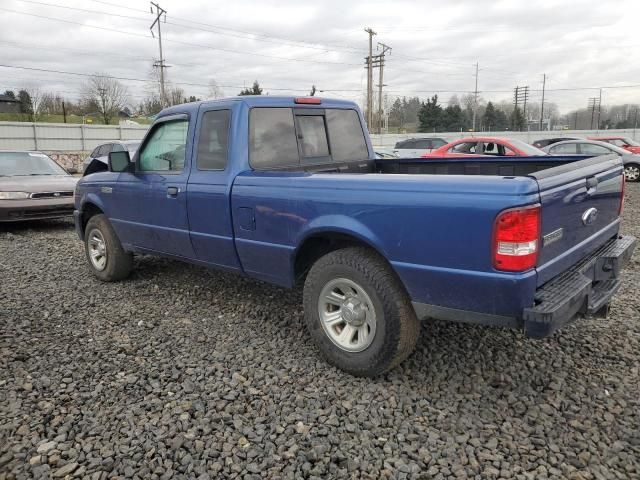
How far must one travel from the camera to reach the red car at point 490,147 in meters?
12.5

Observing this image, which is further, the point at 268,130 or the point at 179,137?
the point at 179,137

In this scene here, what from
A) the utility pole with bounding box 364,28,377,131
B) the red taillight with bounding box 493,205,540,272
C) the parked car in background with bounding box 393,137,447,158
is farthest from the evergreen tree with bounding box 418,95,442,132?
the red taillight with bounding box 493,205,540,272

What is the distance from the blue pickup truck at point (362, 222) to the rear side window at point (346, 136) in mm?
15

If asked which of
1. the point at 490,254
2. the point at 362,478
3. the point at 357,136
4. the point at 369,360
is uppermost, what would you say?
the point at 357,136

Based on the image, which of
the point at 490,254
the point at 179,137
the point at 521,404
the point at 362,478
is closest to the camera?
the point at 362,478

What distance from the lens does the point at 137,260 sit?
6594mm

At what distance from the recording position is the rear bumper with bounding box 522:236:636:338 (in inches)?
102

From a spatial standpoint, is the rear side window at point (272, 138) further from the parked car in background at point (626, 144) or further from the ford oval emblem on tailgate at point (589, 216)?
the parked car in background at point (626, 144)

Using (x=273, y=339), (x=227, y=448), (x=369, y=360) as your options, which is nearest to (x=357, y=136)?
(x=273, y=339)

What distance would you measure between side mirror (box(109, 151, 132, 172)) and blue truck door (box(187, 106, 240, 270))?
1024 millimetres

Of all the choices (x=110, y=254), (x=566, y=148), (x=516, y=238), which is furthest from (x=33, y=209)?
(x=566, y=148)

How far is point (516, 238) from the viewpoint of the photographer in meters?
2.54

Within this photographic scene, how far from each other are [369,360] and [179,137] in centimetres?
273

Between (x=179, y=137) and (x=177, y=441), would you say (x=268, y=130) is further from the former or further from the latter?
(x=177, y=441)
